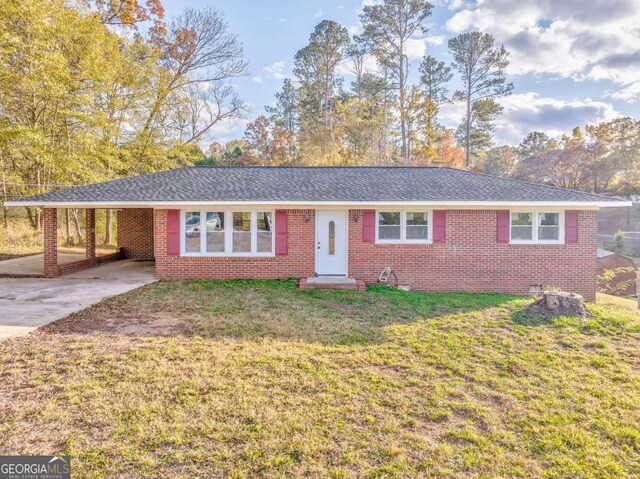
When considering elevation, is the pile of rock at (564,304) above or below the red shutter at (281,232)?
below

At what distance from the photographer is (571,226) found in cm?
979

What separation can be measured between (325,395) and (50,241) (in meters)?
10.3

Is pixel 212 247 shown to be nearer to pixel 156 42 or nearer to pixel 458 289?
pixel 458 289

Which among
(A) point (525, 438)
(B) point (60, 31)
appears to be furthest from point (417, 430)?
(B) point (60, 31)

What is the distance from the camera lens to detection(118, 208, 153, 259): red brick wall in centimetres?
1482

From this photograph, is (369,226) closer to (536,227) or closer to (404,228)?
(404,228)

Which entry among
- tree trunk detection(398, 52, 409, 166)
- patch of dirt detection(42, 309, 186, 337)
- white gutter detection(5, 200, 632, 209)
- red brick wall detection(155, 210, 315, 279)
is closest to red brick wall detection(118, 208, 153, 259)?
white gutter detection(5, 200, 632, 209)

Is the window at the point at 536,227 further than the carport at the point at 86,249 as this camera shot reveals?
No

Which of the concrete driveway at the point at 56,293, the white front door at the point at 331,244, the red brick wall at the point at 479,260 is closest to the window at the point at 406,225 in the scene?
the red brick wall at the point at 479,260

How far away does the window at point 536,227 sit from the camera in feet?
32.6

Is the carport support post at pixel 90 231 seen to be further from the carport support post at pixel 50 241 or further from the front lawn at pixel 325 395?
the front lawn at pixel 325 395

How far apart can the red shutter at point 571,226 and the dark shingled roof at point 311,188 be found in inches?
19.8

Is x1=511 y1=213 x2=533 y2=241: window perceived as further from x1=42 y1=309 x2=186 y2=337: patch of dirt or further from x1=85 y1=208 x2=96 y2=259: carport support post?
x1=85 y1=208 x2=96 y2=259: carport support post

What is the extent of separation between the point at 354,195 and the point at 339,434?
7.53 metres
